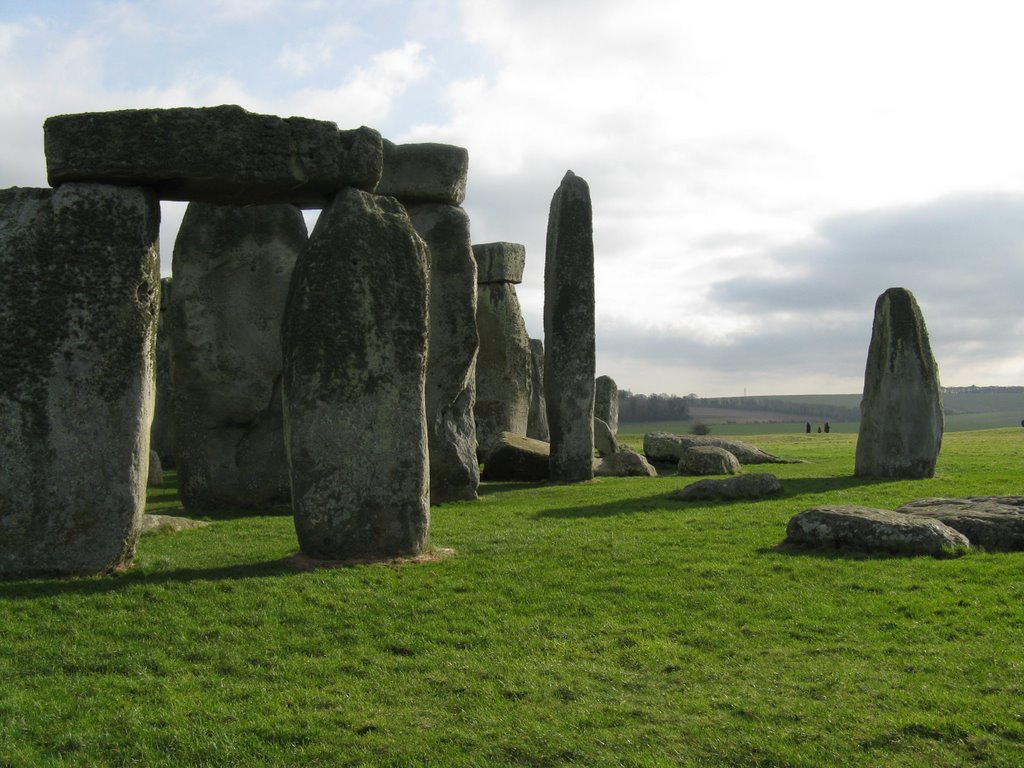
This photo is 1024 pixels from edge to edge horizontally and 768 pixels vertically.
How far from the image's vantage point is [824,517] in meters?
10.6

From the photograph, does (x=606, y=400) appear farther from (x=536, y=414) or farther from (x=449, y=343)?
(x=449, y=343)

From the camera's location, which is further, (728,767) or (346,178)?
(346,178)

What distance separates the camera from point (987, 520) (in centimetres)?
1078

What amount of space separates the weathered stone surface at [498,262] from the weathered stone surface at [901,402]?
8.61 meters

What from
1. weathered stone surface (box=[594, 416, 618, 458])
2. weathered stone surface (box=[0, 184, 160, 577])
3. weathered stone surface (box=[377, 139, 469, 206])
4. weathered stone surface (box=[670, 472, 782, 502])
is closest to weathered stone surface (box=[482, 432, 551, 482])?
weathered stone surface (box=[594, 416, 618, 458])

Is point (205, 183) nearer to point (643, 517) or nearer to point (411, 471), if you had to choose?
point (411, 471)

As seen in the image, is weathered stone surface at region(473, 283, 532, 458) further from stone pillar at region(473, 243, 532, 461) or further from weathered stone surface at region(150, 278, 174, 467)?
weathered stone surface at region(150, 278, 174, 467)

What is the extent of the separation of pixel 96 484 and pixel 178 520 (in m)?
3.55

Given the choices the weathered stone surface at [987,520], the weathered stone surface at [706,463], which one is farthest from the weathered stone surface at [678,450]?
the weathered stone surface at [987,520]

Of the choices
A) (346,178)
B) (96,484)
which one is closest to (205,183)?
(346,178)

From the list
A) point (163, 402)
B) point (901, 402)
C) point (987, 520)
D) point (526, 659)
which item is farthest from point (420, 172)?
point (526, 659)

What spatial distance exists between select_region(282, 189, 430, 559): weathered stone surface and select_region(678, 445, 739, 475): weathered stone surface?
11.9 meters

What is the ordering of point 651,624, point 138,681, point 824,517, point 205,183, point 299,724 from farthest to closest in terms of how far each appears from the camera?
point 824,517 → point 205,183 → point 651,624 → point 138,681 → point 299,724

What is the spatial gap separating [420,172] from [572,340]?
4716 mm
